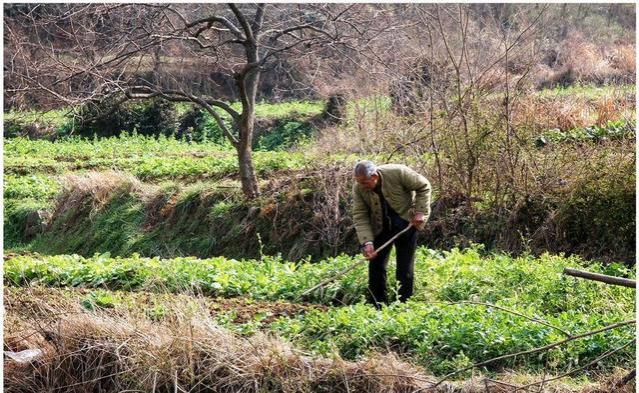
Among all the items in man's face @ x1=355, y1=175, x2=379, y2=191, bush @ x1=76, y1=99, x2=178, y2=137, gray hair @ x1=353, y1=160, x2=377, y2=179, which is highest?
gray hair @ x1=353, y1=160, x2=377, y2=179

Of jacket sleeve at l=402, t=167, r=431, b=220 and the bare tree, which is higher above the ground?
the bare tree

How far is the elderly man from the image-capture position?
9508mm

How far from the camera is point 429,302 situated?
31.4 feet

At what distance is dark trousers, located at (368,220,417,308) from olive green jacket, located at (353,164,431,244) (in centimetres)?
13

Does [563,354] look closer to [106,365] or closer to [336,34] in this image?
[106,365]

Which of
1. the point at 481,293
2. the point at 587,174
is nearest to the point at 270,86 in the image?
the point at 587,174

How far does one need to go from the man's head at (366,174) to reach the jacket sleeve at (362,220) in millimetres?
309

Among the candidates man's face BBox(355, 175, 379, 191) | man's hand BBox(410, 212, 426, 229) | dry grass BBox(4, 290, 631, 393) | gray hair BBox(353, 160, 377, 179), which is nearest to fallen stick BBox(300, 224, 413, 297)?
man's hand BBox(410, 212, 426, 229)

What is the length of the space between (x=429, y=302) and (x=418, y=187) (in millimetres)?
1129

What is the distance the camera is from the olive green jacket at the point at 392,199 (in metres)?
9.52

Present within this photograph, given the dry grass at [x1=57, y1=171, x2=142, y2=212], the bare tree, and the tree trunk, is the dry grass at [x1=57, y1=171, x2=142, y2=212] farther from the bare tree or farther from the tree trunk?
the bare tree

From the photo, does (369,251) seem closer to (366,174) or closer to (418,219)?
(418,219)

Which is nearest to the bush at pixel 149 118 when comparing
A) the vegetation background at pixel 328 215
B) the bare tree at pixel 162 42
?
the vegetation background at pixel 328 215

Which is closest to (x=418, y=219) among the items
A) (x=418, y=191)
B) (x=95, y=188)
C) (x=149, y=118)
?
(x=418, y=191)
